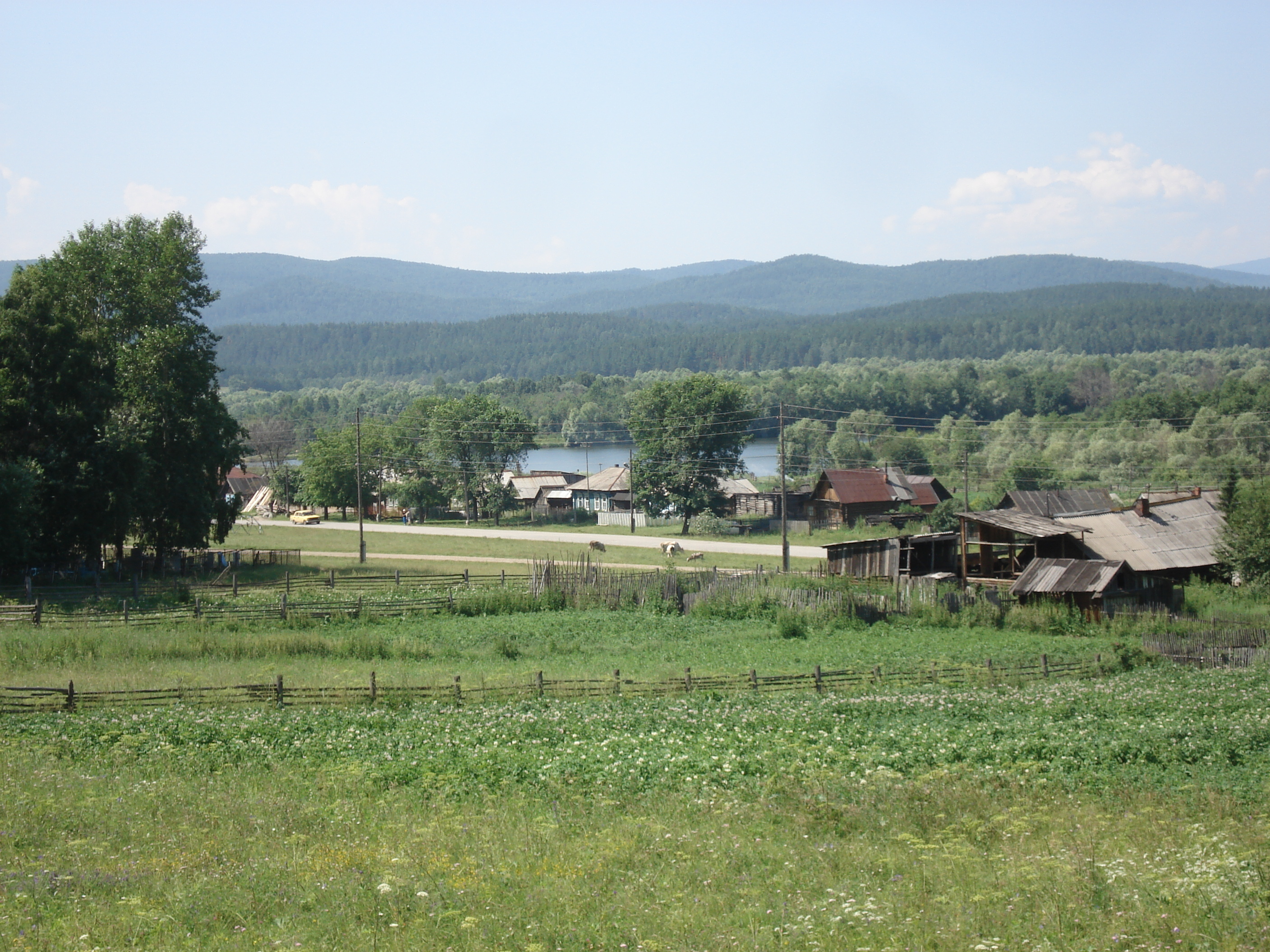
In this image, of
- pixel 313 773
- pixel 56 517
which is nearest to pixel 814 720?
pixel 313 773

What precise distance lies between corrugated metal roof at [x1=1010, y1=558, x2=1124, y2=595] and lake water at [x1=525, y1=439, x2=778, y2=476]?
315ft

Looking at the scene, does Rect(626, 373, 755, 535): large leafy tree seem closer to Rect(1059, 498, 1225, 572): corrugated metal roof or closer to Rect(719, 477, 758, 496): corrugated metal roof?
Rect(719, 477, 758, 496): corrugated metal roof

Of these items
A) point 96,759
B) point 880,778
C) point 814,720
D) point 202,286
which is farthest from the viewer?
point 202,286

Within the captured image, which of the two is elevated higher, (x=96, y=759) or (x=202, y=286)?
(x=202, y=286)

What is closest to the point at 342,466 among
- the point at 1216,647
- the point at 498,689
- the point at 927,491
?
the point at 927,491

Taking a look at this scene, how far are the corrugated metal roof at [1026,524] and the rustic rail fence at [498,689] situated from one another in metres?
16.2

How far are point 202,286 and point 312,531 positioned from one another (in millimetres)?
30623

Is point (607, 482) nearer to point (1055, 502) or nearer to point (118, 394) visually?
point (1055, 502)

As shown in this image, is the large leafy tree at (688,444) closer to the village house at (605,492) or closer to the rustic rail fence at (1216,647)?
the village house at (605,492)

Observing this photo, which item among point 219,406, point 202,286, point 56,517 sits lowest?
point 56,517

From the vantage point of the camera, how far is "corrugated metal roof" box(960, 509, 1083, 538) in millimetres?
41375

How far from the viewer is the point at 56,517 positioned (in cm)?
4031

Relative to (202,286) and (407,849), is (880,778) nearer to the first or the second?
(407,849)

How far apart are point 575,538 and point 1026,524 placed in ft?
116
